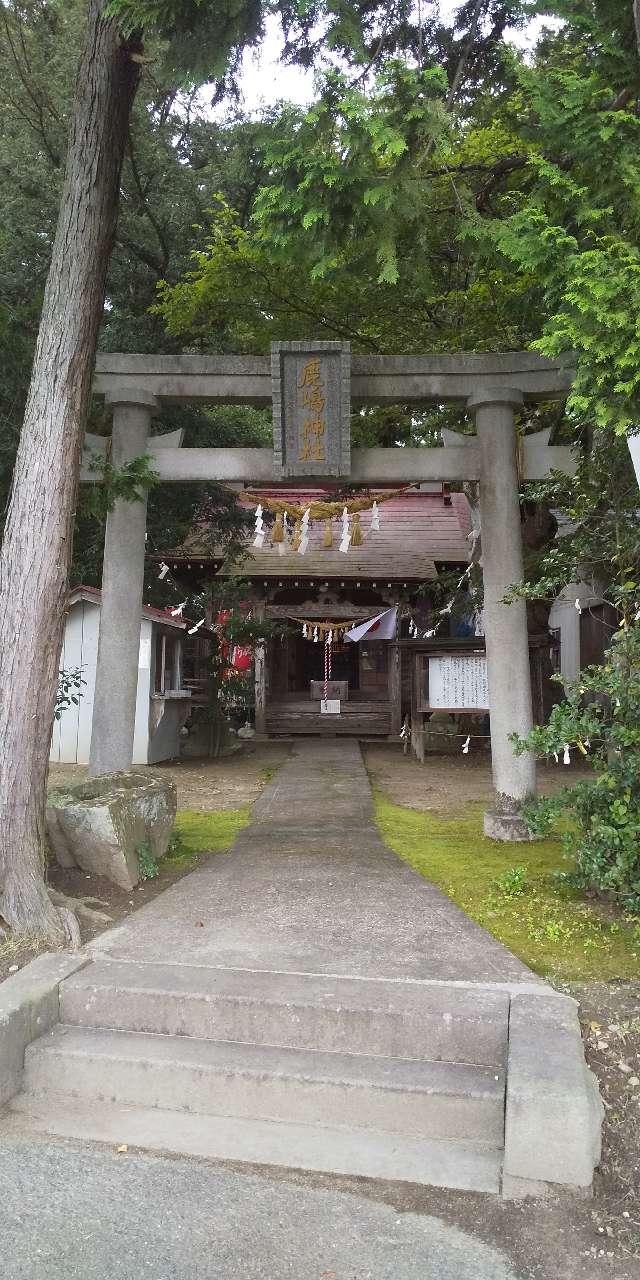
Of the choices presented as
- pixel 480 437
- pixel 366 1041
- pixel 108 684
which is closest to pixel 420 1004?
pixel 366 1041

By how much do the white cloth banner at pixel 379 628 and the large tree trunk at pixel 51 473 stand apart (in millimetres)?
11733

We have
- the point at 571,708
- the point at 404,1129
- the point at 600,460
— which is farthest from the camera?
the point at 600,460

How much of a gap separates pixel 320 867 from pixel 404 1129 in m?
2.84

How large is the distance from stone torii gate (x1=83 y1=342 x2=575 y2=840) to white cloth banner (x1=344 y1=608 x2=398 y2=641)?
9.05 meters

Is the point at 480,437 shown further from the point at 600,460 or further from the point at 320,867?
the point at 320,867

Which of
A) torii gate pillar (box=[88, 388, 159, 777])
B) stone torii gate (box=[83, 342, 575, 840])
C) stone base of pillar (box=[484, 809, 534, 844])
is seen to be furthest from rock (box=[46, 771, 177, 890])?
stone base of pillar (box=[484, 809, 534, 844])

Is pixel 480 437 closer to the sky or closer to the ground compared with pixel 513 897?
closer to the sky

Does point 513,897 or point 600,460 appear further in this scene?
point 600,460

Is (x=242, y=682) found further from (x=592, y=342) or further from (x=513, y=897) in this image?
(x=592, y=342)

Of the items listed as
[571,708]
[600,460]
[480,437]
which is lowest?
[571,708]

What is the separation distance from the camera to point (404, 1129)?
9.35ft

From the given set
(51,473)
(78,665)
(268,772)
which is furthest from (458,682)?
(51,473)

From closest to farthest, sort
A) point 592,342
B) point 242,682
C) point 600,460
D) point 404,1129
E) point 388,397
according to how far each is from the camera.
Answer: point 404,1129 → point 592,342 → point 600,460 → point 388,397 → point 242,682

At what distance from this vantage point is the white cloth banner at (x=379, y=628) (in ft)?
53.6
